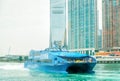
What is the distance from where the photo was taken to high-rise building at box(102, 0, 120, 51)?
181 m

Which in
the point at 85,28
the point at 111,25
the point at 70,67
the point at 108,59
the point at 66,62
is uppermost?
the point at 111,25

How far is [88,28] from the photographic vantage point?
191750mm

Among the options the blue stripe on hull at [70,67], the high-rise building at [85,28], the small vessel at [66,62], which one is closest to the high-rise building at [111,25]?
the high-rise building at [85,28]

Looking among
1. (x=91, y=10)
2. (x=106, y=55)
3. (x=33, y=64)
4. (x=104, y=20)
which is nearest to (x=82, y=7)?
(x=91, y=10)

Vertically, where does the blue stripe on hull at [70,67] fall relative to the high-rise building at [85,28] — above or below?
below

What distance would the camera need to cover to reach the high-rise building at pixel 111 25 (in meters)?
181

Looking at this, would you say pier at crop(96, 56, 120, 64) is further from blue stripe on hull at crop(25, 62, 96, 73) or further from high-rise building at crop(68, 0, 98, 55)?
blue stripe on hull at crop(25, 62, 96, 73)

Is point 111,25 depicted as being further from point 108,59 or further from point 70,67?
point 70,67

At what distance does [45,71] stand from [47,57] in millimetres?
2638

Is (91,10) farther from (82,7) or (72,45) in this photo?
(72,45)

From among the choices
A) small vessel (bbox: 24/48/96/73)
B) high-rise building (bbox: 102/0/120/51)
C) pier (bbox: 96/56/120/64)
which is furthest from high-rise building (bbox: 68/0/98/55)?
small vessel (bbox: 24/48/96/73)

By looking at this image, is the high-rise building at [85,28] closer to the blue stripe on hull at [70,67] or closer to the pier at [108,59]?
the pier at [108,59]

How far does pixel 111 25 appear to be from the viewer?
595 feet

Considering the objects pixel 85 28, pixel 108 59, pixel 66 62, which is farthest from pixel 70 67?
pixel 85 28
